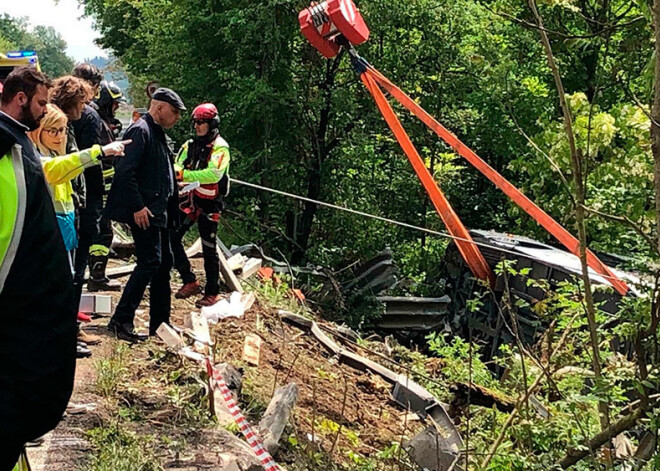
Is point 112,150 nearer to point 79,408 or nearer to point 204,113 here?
point 79,408

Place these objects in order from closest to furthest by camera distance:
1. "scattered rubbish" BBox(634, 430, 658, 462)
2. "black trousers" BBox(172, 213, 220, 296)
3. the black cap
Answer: "scattered rubbish" BBox(634, 430, 658, 462)
the black cap
"black trousers" BBox(172, 213, 220, 296)

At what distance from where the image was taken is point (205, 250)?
23.7 feet

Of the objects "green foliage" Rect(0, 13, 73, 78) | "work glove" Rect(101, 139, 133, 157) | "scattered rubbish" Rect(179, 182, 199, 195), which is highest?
"work glove" Rect(101, 139, 133, 157)

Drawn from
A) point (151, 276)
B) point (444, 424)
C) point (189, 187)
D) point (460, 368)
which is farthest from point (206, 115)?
point (460, 368)

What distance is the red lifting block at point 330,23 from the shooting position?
8.20m

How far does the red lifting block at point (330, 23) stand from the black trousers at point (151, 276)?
3.47 m

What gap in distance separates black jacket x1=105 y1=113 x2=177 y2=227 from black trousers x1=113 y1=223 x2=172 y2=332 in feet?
0.47

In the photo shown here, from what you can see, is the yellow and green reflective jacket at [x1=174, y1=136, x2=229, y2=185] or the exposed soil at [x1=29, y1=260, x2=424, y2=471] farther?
the yellow and green reflective jacket at [x1=174, y1=136, x2=229, y2=185]

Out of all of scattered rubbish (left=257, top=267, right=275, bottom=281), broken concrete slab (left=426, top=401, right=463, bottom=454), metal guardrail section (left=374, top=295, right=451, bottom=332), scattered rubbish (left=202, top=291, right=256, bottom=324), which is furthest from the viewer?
metal guardrail section (left=374, top=295, right=451, bottom=332)

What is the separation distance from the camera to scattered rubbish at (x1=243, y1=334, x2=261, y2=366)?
262 inches

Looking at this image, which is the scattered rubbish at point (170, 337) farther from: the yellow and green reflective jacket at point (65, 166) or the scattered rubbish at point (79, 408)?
the yellow and green reflective jacket at point (65, 166)

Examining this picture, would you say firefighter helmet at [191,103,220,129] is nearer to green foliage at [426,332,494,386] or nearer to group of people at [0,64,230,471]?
group of people at [0,64,230,471]

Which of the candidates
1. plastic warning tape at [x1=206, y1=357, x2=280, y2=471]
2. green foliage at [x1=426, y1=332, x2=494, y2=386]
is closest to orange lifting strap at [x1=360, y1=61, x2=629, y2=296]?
green foliage at [x1=426, y1=332, x2=494, y2=386]

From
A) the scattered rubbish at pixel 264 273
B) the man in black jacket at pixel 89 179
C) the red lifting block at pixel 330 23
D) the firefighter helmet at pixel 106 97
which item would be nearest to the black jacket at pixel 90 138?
the man in black jacket at pixel 89 179
